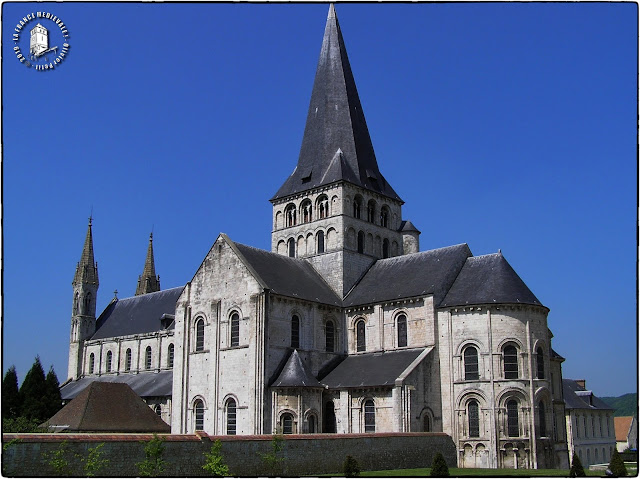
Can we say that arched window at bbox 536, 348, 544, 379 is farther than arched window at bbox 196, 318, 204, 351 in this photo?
No

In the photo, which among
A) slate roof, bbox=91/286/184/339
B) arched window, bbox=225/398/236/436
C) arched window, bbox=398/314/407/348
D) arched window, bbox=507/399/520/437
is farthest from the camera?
slate roof, bbox=91/286/184/339

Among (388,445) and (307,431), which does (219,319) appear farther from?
(388,445)

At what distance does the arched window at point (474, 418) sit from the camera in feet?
128

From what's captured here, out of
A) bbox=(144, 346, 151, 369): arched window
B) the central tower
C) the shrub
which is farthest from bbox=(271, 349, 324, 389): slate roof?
bbox=(144, 346, 151, 369): arched window

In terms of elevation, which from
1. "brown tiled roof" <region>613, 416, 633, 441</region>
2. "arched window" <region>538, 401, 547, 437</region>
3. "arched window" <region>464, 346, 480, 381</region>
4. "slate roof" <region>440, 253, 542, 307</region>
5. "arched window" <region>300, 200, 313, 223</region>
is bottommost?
"brown tiled roof" <region>613, 416, 633, 441</region>

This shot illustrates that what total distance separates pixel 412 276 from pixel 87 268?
1606 inches

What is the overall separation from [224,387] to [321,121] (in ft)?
69.3

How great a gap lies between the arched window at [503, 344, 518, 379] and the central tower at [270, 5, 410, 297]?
1203 cm

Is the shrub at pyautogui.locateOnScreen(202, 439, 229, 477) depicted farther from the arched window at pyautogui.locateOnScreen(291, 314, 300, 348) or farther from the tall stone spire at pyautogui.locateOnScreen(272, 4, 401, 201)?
the tall stone spire at pyautogui.locateOnScreen(272, 4, 401, 201)

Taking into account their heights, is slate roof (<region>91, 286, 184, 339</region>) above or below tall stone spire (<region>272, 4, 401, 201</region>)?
below

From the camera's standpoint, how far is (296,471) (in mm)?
29562

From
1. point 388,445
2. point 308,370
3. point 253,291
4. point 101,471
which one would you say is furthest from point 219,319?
point 101,471

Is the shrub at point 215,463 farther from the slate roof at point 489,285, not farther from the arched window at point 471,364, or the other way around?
the slate roof at point 489,285

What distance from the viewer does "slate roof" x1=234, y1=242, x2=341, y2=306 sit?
43.5 meters
